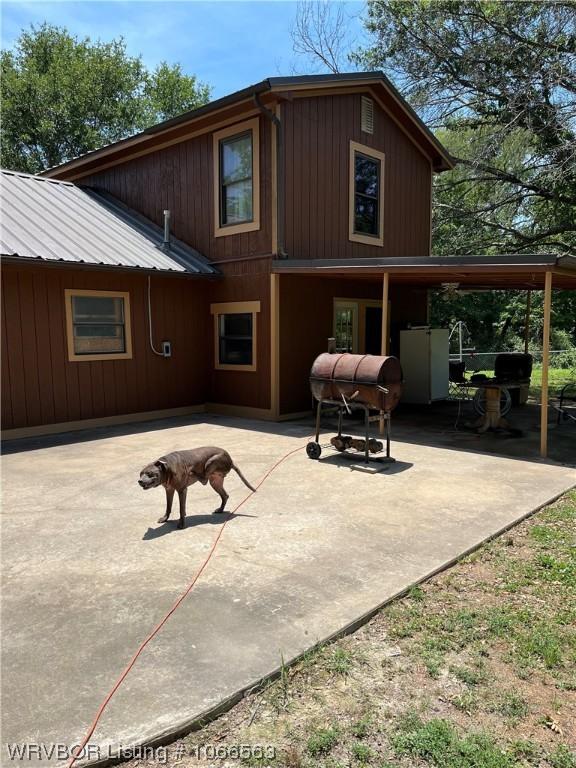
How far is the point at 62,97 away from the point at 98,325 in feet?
69.1

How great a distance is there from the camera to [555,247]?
14.5 metres

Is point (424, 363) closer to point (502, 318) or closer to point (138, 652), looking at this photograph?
point (138, 652)

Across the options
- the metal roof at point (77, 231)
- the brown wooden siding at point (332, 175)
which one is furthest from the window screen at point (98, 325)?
the brown wooden siding at point (332, 175)

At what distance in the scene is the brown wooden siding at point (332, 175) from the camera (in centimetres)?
921

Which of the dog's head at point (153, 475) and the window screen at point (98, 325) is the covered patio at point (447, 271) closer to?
the window screen at point (98, 325)

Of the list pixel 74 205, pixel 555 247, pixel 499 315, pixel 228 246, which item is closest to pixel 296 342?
pixel 228 246

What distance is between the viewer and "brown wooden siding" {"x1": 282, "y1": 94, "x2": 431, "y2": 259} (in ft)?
30.2

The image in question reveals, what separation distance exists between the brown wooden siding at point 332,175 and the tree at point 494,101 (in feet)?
9.78

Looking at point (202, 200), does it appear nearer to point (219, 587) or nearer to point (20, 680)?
point (219, 587)

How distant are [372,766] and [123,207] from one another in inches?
469

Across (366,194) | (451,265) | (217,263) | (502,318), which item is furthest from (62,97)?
(451,265)

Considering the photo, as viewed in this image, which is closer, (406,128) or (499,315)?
(406,128)

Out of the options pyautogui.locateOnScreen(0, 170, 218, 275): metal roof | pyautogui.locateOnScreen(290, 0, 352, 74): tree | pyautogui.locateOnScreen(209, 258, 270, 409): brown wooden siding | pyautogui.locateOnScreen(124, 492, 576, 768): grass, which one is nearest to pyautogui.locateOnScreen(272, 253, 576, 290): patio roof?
pyautogui.locateOnScreen(209, 258, 270, 409): brown wooden siding

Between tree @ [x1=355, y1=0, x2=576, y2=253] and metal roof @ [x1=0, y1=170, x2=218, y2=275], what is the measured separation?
8.07 meters
